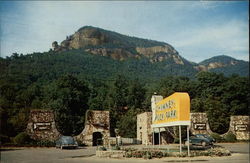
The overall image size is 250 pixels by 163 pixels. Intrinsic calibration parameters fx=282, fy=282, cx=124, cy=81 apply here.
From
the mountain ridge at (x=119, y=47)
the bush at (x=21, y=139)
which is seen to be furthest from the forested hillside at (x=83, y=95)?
the mountain ridge at (x=119, y=47)

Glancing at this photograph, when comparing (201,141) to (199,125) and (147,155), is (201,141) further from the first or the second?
(147,155)

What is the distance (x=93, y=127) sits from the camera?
31.3 meters

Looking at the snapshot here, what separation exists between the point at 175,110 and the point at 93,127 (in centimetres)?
1432

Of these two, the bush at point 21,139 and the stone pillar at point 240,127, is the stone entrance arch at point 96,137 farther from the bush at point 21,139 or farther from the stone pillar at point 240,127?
the stone pillar at point 240,127

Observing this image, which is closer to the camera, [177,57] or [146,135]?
[146,135]

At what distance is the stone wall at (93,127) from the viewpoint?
31.0 m

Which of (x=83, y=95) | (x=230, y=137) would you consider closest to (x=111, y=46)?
(x=83, y=95)

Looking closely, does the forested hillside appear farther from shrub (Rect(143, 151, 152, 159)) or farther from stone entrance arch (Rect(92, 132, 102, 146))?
shrub (Rect(143, 151, 152, 159))

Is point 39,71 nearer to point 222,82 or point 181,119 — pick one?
point 222,82

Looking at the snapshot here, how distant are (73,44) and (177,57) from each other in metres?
69.2

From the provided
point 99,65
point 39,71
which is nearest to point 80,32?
point 99,65

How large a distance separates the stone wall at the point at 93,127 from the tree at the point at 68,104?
588 inches

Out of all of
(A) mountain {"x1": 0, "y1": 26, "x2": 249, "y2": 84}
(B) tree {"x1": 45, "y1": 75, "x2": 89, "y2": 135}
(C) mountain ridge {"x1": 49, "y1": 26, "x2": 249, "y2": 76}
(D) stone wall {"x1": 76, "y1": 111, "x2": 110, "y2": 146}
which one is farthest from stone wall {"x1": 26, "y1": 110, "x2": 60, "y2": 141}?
(C) mountain ridge {"x1": 49, "y1": 26, "x2": 249, "y2": 76}

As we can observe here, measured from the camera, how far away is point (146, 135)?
1241 inches
